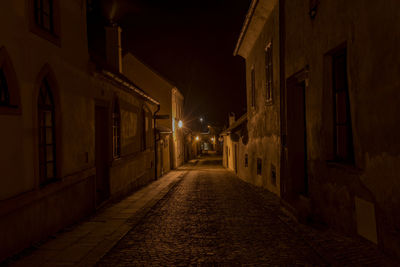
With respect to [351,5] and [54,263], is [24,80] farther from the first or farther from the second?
[351,5]

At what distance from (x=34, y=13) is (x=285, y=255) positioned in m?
6.23

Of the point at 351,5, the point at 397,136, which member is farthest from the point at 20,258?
the point at 351,5

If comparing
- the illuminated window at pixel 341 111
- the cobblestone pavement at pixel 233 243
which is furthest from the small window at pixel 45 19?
the illuminated window at pixel 341 111

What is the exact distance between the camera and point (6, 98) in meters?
5.37

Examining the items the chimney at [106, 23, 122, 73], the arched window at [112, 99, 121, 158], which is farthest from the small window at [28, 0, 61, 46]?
the chimney at [106, 23, 122, 73]

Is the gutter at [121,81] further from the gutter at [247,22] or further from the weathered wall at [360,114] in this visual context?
the weathered wall at [360,114]

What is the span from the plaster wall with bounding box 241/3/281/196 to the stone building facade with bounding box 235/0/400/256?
0.38 m

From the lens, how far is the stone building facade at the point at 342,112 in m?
4.56

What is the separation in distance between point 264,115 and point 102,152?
645cm

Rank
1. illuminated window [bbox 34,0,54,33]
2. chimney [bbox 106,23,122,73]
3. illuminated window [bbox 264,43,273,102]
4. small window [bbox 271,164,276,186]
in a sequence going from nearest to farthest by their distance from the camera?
illuminated window [bbox 34,0,54,33]
small window [bbox 271,164,276,186]
illuminated window [bbox 264,43,273,102]
chimney [bbox 106,23,122,73]

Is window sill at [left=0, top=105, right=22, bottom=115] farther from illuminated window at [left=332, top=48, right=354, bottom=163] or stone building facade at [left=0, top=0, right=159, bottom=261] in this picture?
illuminated window at [left=332, top=48, right=354, bottom=163]

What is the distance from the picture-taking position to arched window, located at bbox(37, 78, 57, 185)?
256 inches

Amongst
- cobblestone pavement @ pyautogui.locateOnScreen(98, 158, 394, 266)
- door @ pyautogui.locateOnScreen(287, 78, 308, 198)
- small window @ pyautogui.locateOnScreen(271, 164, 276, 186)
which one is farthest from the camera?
small window @ pyautogui.locateOnScreen(271, 164, 276, 186)

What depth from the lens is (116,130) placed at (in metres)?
11.9
